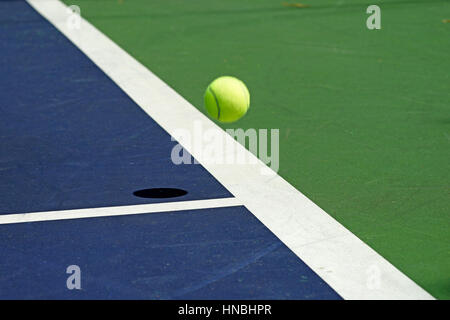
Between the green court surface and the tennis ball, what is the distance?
64 centimetres

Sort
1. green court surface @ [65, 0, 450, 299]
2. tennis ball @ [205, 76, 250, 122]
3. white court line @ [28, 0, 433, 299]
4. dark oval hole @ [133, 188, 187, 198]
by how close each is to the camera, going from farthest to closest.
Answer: tennis ball @ [205, 76, 250, 122] → dark oval hole @ [133, 188, 187, 198] → green court surface @ [65, 0, 450, 299] → white court line @ [28, 0, 433, 299]

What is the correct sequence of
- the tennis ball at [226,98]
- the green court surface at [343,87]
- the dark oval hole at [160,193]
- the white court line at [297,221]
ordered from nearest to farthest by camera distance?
the white court line at [297,221] → the green court surface at [343,87] → the dark oval hole at [160,193] → the tennis ball at [226,98]

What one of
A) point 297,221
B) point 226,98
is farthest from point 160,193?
point 226,98

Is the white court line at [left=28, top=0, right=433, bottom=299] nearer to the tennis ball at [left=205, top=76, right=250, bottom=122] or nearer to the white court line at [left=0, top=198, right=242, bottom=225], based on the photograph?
the white court line at [left=0, top=198, right=242, bottom=225]

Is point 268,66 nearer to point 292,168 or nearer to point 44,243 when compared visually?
point 292,168

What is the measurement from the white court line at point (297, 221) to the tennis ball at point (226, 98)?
1.36 feet

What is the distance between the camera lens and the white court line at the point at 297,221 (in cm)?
645

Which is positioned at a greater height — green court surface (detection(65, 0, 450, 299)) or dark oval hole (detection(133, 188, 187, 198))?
green court surface (detection(65, 0, 450, 299))

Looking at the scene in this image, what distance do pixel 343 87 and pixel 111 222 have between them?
4.98 m

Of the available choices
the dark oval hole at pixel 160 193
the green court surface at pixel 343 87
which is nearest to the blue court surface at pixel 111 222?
the dark oval hole at pixel 160 193

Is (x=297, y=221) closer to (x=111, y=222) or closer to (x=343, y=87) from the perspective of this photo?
(x=111, y=222)

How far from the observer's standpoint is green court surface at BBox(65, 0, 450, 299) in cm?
780

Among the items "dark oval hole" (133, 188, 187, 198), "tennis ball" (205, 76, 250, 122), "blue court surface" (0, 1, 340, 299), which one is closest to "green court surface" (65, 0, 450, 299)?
"tennis ball" (205, 76, 250, 122)

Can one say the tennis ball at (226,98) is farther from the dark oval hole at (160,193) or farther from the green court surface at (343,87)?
the dark oval hole at (160,193)
